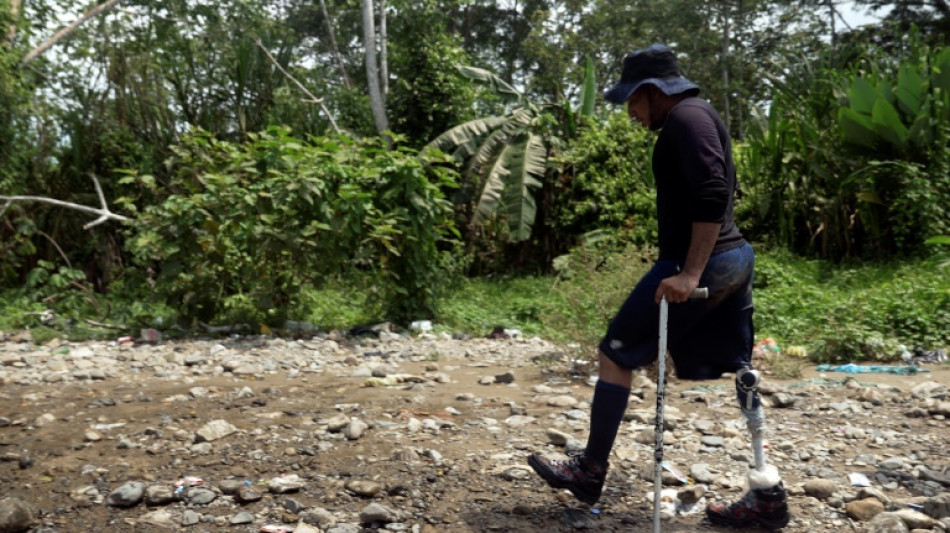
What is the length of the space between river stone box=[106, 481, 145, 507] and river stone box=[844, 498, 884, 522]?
2.93m

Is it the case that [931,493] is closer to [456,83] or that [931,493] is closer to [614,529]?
[614,529]

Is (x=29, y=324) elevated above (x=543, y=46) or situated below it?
below

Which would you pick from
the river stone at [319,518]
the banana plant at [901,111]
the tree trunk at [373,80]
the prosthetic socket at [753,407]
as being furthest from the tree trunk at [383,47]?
the prosthetic socket at [753,407]

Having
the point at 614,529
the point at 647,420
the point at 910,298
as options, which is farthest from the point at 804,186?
the point at 614,529

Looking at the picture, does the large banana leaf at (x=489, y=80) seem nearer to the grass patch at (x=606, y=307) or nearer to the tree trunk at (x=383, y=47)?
the tree trunk at (x=383, y=47)

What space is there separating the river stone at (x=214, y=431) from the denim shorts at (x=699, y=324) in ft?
7.14

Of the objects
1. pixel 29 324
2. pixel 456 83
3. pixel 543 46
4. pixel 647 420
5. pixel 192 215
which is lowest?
pixel 29 324

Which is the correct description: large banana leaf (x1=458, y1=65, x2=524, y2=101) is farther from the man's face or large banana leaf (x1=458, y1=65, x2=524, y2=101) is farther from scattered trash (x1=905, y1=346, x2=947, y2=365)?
the man's face

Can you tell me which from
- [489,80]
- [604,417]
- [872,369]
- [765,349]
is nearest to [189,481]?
[604,417]

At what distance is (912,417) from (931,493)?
1.41 metres

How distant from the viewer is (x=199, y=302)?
820 centimetres

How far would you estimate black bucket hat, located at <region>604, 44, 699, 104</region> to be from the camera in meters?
3.07

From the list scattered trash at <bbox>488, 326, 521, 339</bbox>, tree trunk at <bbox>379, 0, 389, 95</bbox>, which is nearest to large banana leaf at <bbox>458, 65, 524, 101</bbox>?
tree trunk at <bbox>379, 0, 389, 95</bbox>

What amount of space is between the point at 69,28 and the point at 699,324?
12.5m
